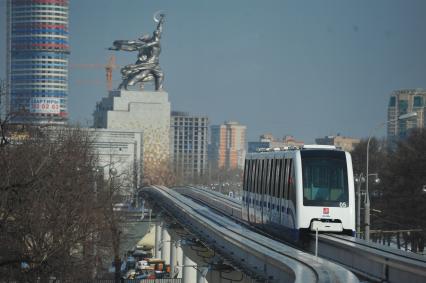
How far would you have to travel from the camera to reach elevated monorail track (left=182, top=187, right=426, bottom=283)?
994 inches

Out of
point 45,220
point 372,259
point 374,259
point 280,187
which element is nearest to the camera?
point 374,259

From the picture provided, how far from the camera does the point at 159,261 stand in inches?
3167

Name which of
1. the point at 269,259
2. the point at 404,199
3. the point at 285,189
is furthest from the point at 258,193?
the point at 404,199

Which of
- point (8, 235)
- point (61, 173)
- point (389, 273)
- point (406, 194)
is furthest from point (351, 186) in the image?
point (406, 194)

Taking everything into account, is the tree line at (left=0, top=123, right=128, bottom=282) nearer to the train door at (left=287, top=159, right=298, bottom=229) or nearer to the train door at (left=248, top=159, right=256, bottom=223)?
the train door at (left=248, top=159, right=256, bottom=223)

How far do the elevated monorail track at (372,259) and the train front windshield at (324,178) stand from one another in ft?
3.87

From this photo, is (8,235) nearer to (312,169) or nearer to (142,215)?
(312,169)

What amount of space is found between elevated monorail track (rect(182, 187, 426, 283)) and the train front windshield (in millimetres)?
1178

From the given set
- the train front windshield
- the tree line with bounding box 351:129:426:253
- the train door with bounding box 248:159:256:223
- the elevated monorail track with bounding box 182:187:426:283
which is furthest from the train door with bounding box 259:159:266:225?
the tree line with bounding box 351:129:426:253

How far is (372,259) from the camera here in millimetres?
28156

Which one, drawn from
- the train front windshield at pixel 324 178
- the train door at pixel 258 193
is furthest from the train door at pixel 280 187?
the train door at pixel 258 193

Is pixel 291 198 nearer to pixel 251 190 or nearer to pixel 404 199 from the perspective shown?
pixel 251 190

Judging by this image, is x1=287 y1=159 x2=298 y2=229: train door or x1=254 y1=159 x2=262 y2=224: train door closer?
x1=287 y1=159 x2=298 y2=229: train door

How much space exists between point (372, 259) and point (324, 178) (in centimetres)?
810
